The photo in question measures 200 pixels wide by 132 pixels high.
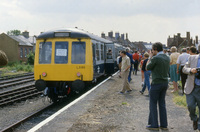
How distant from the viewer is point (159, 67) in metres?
→ 5.44

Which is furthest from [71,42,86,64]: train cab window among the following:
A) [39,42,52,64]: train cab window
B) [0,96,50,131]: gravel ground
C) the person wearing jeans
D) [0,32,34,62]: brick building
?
[0,32,34,62]: brick building

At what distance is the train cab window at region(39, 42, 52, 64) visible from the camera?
33.9 feet

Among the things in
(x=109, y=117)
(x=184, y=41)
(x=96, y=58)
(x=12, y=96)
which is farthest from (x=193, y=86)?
(x=184, y=41)

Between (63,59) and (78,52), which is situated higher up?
(78,52)

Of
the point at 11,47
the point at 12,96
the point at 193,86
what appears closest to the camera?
the point at 193,86

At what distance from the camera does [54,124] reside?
605cm

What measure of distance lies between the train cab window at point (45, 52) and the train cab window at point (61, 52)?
0.28 meters

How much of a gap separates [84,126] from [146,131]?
1.38 m

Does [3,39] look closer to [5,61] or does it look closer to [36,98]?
[5,61]

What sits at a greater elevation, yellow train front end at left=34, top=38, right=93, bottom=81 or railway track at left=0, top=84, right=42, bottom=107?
yellow train front end at left=34, top=38, right=93, bottom=81

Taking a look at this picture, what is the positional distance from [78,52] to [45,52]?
1313mm

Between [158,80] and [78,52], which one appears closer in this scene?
[158,80]

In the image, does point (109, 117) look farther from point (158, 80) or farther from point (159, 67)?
point (159, 67)

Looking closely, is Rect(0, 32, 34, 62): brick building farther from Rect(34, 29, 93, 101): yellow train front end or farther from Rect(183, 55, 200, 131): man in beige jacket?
Rect(183, 55, 200, 131): man in beige jacket
